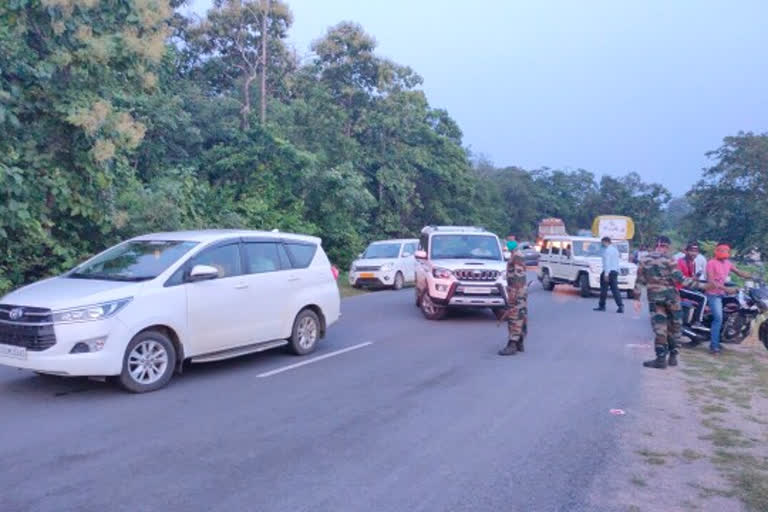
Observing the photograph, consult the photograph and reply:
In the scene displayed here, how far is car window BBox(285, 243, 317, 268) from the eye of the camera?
10.3m

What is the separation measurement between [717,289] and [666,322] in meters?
2.00

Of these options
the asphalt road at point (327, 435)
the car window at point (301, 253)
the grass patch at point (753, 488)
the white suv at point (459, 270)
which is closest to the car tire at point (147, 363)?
the asphalt road at point (327, 435)

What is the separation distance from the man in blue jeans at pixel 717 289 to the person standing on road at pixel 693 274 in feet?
0.97

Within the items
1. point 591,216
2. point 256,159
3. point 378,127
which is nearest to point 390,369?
point 256,159

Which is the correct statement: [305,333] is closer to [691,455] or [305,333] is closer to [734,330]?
[691,455]

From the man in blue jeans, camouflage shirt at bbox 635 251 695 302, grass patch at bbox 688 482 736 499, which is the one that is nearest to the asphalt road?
grass patch at bbox 688 482 736 499

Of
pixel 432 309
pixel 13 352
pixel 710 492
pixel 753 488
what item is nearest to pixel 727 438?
pixel 753 488

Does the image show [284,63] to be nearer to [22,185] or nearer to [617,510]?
[22,185]

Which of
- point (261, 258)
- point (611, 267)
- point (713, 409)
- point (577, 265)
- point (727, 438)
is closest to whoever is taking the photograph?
point (727, 438)

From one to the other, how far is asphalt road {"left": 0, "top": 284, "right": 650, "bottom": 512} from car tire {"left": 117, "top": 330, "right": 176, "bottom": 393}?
0.16m

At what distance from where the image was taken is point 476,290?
14.1 metres

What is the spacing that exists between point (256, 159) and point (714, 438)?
20163 millimetres

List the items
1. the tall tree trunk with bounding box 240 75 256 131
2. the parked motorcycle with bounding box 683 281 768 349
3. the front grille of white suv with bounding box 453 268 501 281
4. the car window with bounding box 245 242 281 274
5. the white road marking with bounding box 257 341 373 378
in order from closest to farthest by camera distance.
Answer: the white road marking with bounding box 257 341 373 378 < the car window with bounding box 245 242 281 274 < the parked motorcycle with bounding box 683 281 768 349 < the front grille of white suv with bounding box 453 268 501 281 < the tall tree trunk with bounding box 240 75 256 131

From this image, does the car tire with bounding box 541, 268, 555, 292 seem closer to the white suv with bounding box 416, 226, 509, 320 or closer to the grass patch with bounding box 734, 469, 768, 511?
the white suv with bounding box 416, 226, 509, 320
